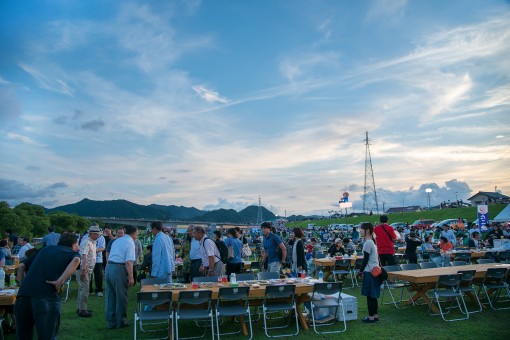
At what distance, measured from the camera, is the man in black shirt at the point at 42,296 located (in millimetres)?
4363

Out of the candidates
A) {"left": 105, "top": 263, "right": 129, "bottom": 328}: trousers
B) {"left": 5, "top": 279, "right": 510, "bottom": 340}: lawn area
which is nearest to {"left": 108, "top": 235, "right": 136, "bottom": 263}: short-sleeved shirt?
{"left": 105, "top": 263, "right": 129, "bottom": 328}: trousers

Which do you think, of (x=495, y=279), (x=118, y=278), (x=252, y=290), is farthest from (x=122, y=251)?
(x=495, y=279)

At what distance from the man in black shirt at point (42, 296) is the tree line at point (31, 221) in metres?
27.6

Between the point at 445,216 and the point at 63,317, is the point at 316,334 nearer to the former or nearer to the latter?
the point at 63,317

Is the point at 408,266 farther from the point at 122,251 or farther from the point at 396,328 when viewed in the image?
the point at 122,251

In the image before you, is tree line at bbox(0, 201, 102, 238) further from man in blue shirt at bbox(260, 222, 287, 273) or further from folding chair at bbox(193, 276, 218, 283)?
folding chair at bbox(193, 276, 218, 283)

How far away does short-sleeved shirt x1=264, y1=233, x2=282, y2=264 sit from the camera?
29.1 feet

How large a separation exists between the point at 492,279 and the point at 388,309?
2382 millimetres

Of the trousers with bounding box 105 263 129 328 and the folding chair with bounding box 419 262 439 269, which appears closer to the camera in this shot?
the trousers with bounding box 105 263 129 328

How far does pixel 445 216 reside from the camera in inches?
1848

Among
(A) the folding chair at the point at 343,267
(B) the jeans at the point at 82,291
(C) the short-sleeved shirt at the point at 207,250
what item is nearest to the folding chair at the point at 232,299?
(C) the short-sleeved shirt at the point at 207,250

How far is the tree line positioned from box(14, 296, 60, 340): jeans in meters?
27.6

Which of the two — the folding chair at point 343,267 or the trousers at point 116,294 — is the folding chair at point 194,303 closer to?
the trousers at point 116,294

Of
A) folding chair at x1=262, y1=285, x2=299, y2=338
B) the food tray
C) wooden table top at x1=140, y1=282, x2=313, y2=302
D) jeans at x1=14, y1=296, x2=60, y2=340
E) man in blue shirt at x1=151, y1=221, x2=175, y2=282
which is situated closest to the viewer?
jeans at x1=14, y1=296, x2=60, y2=340
